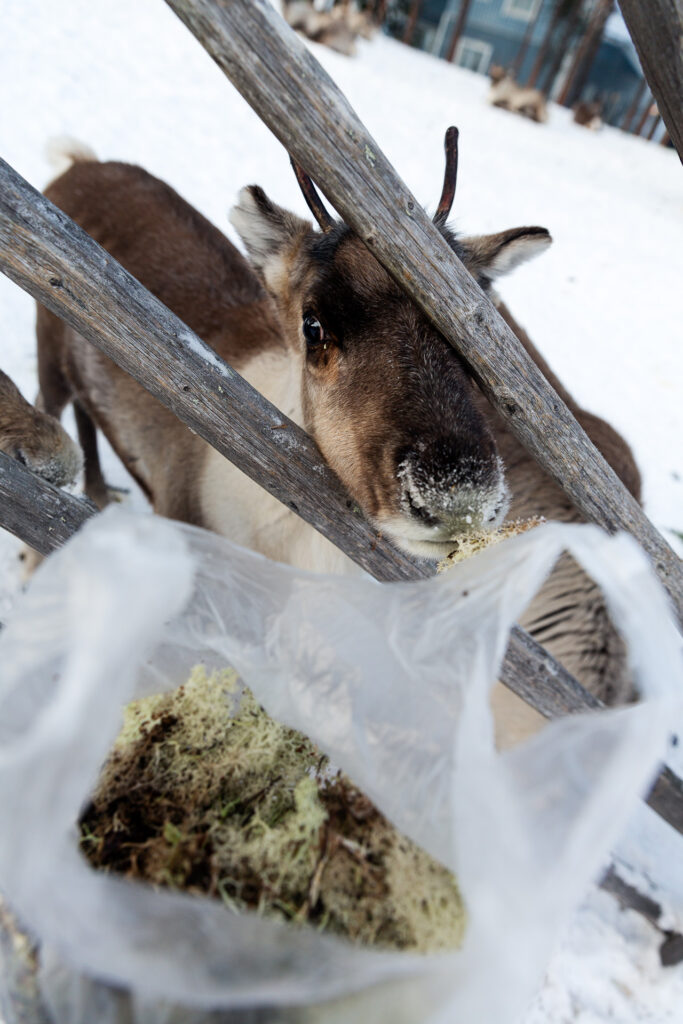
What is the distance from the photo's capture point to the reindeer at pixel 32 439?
5.88 ft

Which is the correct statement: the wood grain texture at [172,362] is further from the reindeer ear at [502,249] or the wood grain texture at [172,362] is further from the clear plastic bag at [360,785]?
the reindeer ear at [502,249]

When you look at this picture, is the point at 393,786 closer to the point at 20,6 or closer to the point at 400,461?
the point at 400,461

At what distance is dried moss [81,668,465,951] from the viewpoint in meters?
0.96

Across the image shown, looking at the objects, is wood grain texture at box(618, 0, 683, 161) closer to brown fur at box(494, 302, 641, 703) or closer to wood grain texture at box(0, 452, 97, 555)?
brown fur at box(494, 302, 641, 703)

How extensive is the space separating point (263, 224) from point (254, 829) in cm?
198

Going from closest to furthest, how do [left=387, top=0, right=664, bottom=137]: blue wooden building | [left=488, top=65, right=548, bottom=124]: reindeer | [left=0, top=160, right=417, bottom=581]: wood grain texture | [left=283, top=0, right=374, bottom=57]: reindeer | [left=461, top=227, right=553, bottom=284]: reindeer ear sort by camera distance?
1. [left=0, top=160, right=417, bottom=581]: wood grain texture
2. [left=461, top=227, right=553, bottom=284]: reindeer ear
3. [left=283, top=0, right=374, bottom=57]: reindeer
4. [left=488, top=65, right=548, bottom=124]: reindeer
5. [left=387, top=0, right=664, bottom=137]: blue wooden building

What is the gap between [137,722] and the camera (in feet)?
3.78

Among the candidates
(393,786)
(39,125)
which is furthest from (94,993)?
(39,125)

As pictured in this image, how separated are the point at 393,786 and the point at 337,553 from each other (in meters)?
1.07

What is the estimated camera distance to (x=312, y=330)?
1.97m

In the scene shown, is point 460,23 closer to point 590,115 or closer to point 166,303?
point 590,115

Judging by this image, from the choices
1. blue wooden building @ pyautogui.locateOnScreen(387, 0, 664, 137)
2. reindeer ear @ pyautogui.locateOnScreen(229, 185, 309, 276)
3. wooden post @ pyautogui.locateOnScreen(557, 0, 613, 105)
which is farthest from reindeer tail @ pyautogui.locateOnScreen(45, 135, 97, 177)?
blue wooden building @ pyautogui.locateOnScreen(387, 0, 664, 137)

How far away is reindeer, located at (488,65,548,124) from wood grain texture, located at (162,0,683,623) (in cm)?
1827

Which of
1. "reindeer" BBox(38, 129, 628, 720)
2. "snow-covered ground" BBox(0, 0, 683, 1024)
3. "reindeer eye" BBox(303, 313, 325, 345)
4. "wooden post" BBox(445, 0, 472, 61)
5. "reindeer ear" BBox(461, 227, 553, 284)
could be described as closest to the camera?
"reindeer" BBox(38, 129, 628, 720)
